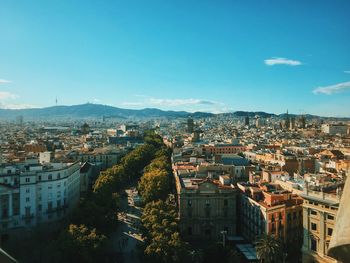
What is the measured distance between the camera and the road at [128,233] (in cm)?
4031

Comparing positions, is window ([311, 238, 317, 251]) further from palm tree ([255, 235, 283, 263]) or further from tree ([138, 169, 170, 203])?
tree ([138, 169, 170, 203])

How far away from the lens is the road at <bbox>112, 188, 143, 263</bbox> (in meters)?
40.3

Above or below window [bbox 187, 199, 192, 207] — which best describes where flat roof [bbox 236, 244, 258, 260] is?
below

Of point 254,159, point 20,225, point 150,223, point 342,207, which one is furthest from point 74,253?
point 254,159

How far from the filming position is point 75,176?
59.6 meters

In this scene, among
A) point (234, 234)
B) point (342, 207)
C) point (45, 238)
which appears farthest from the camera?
point (234, 234)

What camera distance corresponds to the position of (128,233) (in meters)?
47.4

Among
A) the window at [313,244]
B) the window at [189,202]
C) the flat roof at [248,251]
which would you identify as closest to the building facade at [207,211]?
the window at [189,202]

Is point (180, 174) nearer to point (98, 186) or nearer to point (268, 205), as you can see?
point (98, 186)

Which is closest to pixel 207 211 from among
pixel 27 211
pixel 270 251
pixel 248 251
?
pixel 248 251

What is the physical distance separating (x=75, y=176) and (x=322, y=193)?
40.4 metres

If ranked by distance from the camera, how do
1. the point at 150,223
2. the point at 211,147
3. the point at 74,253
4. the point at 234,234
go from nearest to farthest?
the point at 74,253 → the point at 150,223 → the point at 234,234 → the point at 211,147

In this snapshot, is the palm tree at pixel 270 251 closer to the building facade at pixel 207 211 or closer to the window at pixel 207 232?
the building facade at pixel 207 211

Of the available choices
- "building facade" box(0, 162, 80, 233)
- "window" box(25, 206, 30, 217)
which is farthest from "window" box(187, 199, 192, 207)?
"window" box(25, 206, 30, 217)
